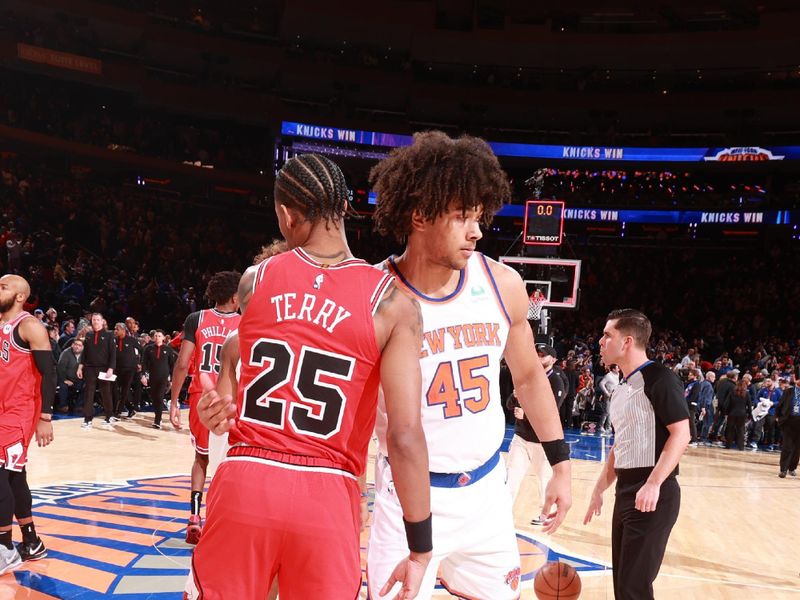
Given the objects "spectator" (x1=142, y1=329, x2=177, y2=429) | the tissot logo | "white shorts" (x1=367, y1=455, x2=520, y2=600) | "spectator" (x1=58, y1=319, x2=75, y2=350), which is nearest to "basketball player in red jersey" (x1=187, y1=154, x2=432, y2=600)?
"white shorts" (x1=367, y1=455, x2=520, y2=600)

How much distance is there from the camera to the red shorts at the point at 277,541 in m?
2.13

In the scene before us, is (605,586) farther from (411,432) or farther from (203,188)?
(203,188)

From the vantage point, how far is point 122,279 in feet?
69.7

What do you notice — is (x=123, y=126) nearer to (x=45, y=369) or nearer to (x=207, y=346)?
(x=207, y=346)

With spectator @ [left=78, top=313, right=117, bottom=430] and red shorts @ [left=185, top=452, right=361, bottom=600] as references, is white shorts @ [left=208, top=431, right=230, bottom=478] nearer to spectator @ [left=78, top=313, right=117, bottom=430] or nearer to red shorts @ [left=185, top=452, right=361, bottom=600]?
red shorts @ [left=185, top=452, right=361, bottom=600]

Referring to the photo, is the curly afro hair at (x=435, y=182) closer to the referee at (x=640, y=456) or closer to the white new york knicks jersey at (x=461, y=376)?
the white new york knicks jersey at (x=461, y=376)

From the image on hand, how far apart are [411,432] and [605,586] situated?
4416mm

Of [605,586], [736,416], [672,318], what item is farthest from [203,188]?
[605,586]

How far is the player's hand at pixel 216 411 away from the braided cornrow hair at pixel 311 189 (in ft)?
2.20

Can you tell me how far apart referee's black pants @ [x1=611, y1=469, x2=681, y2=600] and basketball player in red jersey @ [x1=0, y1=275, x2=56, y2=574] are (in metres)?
4.10

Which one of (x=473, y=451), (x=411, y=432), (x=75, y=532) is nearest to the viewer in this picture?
(x=411, y=432)

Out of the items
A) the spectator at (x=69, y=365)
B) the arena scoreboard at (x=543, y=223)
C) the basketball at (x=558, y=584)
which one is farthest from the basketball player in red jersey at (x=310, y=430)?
the arena scoreboard at (x=543, y=223)

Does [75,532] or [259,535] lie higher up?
[259,535]

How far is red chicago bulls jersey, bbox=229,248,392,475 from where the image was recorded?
226 centimetres
